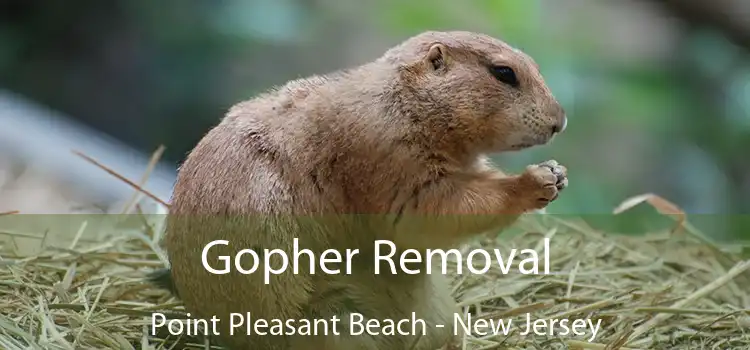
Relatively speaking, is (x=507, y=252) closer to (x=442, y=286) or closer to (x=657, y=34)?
(x=442, y=286)

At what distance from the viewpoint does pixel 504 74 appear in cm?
167

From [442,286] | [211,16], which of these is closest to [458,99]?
[442,286]

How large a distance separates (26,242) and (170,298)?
0.55 metres

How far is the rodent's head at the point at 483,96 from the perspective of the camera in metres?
1.67

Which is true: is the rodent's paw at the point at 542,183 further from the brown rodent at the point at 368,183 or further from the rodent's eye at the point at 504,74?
the rodent's eye at the point at 504,74

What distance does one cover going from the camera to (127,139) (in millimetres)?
3037

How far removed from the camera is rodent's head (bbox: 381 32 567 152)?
167 cm

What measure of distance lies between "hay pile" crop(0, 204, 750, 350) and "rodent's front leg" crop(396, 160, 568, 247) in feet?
0.80

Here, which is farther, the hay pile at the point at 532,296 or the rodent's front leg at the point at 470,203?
the hay pile at the point at 532,296

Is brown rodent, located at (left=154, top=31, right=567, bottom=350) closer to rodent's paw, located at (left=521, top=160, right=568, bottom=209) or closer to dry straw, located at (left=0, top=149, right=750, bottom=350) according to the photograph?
rodent's paw, located at (left=521, top=160, right=568, bottom=209)

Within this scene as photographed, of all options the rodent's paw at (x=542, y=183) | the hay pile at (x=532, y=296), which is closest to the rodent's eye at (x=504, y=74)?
the rodent's paw at (x=542, y=183)

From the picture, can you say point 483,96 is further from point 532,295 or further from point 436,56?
point 532,295

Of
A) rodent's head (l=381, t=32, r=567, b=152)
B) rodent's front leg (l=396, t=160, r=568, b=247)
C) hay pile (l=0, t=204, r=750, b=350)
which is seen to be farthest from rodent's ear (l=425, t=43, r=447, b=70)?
hay pile (l=0, t=204, r=750, b=350)

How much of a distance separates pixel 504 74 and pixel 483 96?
Answer: 58 mm
